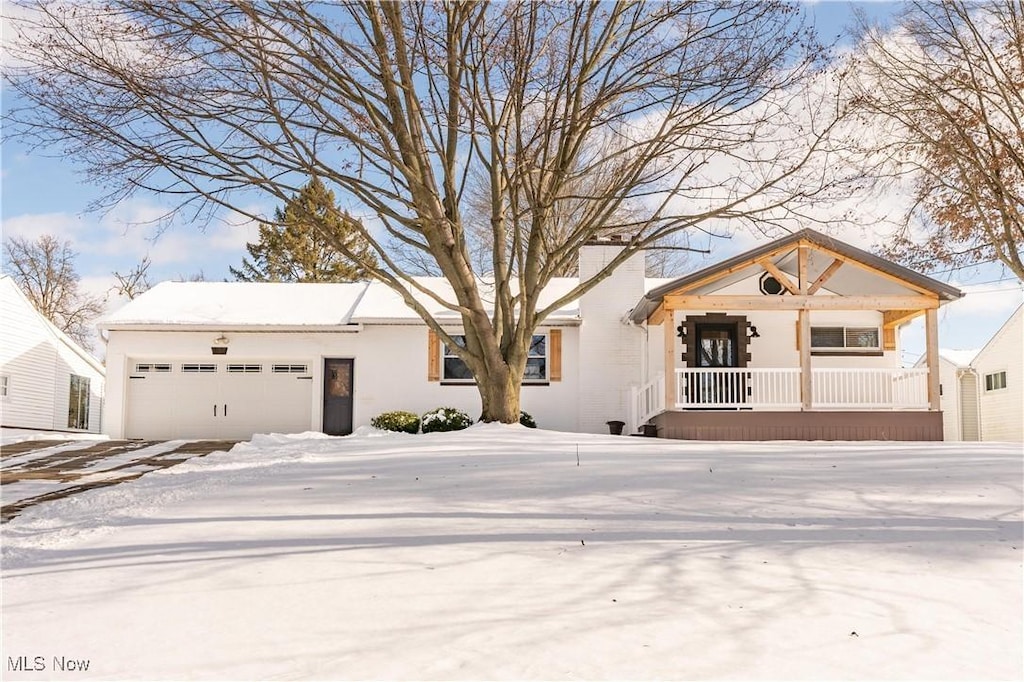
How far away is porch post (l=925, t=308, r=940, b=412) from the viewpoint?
712 inches

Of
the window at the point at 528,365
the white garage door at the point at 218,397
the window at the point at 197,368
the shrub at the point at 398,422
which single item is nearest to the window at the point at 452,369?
the window at the point at 528,365

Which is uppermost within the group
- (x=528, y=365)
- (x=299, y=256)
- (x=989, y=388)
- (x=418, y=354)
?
(x=299, y=256)

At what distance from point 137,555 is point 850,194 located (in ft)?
37.5

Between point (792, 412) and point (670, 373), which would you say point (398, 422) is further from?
point (792, 412)

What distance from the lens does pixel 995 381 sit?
28.7m

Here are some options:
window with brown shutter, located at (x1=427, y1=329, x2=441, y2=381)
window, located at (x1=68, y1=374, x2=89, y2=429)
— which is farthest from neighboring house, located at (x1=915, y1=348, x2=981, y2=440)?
window, located at (x1=68, y1=374, x2=89, y2=429)

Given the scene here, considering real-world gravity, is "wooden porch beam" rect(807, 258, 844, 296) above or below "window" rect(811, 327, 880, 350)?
above

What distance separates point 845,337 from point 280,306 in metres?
13.9

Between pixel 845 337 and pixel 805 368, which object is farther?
pixel 845 337

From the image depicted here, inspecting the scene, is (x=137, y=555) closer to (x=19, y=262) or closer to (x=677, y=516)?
(x=677, y=516)

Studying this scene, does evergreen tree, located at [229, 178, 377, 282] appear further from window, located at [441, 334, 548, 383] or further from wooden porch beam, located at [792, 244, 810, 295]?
wooden porch beam, located at [792, 244, 810, 295]

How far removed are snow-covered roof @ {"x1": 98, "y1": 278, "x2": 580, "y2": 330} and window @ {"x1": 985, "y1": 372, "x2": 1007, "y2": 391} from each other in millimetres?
13915

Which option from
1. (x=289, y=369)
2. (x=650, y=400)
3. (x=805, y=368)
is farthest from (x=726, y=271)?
(x=289, y=369)

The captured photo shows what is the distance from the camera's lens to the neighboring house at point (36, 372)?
25.0 meters
